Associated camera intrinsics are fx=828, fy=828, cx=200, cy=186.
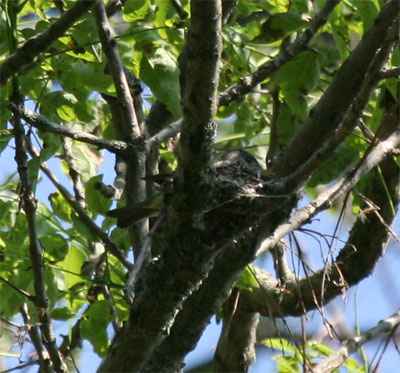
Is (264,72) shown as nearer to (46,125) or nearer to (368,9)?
(368,9)

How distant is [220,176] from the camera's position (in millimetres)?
2879

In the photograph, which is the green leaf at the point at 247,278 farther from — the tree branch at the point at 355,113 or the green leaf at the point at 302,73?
the tree branch at the point at 355,113

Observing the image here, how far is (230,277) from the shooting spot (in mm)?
3266

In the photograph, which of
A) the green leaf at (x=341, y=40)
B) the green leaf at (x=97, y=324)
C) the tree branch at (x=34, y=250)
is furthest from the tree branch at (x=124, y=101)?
the green leaf at (x=341, y=40)

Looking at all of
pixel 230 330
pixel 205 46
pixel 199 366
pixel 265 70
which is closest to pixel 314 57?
pixel 265 70

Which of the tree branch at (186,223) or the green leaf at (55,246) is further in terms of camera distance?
the green leaf at (55,246)

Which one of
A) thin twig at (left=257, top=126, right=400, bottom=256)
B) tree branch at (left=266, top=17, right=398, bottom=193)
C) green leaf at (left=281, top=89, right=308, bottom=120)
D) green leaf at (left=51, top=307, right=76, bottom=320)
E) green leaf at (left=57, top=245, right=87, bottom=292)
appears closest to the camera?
tree branch at (left=266, top=17, right=398, bottom=193)

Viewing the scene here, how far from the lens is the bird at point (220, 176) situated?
10.0ft

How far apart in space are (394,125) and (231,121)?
166 centimetres

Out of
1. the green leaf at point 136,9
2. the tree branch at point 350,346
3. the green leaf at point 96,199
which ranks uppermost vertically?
the green leaf at point 136,9

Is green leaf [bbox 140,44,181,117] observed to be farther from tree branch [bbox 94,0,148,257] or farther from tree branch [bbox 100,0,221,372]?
tree branch [bbox 100,0,221,372]

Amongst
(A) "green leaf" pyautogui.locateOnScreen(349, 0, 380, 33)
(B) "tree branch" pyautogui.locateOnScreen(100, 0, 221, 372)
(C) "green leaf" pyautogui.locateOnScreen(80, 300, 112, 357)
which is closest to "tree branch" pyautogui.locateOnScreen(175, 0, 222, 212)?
(B) "tree branch" pyautogui.locateOnScreen(100, 0, 221, 372)

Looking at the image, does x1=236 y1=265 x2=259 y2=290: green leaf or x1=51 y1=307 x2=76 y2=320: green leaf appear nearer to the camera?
x1=236 y1=265 x2=259 y2=290: green leaf

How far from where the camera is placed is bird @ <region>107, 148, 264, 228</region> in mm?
3053
